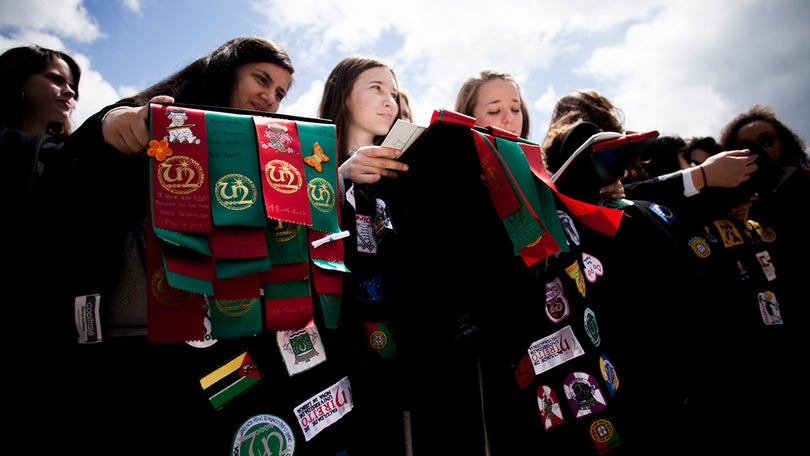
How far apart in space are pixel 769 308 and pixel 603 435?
4.43ft

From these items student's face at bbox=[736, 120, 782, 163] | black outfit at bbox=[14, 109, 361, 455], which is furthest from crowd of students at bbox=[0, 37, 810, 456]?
student's face at bbox=[736, 120, 782, 163]

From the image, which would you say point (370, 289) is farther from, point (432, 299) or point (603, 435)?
point (603, 435)

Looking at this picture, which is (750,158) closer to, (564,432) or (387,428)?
(564,432)

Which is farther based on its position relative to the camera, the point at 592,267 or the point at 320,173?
the point at 592,267

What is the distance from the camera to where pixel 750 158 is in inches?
75.3

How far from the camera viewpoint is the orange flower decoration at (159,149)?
3.17 ft


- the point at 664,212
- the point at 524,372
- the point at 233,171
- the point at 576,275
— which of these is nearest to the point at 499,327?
the point at 524,372

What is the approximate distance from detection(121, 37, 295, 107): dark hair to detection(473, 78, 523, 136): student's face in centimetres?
102

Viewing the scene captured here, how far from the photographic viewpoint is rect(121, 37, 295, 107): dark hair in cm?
148

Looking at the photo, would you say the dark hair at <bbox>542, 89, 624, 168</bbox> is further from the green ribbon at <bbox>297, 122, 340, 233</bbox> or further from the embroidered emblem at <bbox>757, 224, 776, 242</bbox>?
the green ribbon at <bbox>297, 122, 340, 233</bbox>

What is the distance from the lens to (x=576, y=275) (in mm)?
1523

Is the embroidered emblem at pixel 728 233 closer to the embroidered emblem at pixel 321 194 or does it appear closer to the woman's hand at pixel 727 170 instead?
the woman's hand at pixel 727 170

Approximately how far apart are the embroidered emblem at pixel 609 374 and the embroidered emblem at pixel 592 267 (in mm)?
297

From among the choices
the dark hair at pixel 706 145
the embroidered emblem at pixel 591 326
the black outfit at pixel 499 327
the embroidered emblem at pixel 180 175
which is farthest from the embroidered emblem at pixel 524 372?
the dark hair at pixel 706 145
